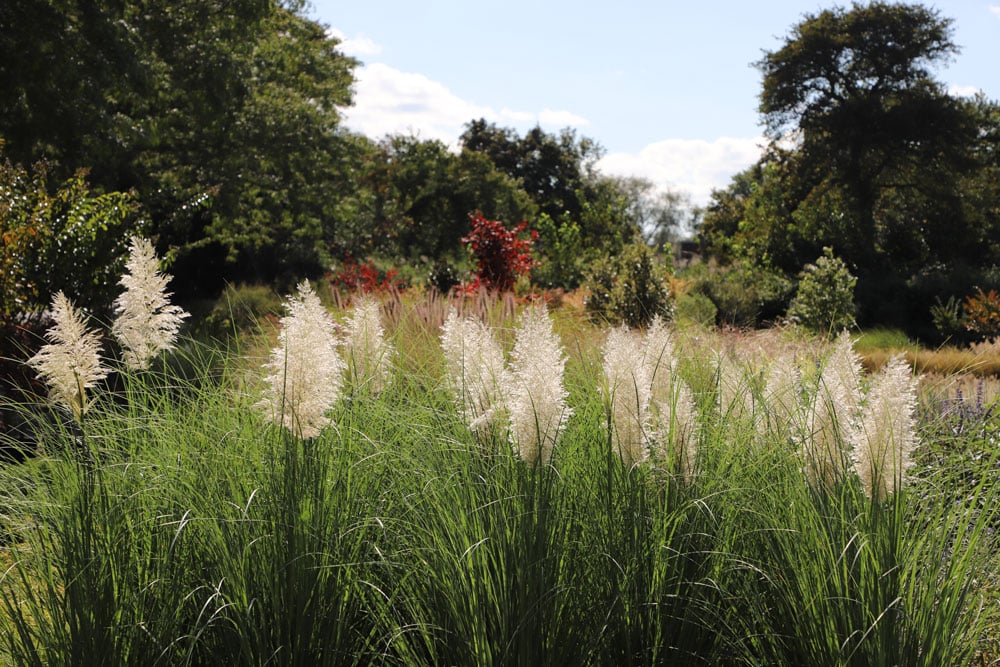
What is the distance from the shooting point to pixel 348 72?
28453 mm

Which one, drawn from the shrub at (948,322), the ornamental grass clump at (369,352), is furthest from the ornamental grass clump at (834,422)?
the shrub at (948,322)

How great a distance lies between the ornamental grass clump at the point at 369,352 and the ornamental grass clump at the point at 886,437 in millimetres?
2032

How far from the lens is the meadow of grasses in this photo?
8.56ft

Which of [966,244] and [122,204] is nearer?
[122,204]

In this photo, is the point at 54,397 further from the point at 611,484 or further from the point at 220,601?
the point at 611,484

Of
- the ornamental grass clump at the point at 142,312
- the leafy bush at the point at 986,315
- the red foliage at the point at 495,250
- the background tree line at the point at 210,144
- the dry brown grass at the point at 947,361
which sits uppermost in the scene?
the background tree line at the point at 210,144

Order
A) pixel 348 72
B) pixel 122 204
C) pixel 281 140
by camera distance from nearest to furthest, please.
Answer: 1. pixel 122 204
2. pixel 281 140
3. pixel 348 72

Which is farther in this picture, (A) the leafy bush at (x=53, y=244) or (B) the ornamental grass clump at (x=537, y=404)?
(A) the leafy bush at (x=53, y=244)

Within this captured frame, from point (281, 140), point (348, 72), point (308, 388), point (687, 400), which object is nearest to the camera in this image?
point (308, 388)

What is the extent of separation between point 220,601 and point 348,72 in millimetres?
27732

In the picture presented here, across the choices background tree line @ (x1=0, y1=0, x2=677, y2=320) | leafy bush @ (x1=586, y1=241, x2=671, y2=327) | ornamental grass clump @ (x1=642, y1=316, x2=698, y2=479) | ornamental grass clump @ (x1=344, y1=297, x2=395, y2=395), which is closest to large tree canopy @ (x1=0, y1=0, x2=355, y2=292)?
background tree line @ (x1=0, y1=0, x2=677, y2=320)

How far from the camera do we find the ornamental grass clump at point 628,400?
2691 mm

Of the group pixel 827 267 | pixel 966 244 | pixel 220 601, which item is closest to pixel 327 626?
pixel 220 601

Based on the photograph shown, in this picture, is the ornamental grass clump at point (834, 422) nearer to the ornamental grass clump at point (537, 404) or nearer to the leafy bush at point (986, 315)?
the ornamental grass clump at point (537, 404)
